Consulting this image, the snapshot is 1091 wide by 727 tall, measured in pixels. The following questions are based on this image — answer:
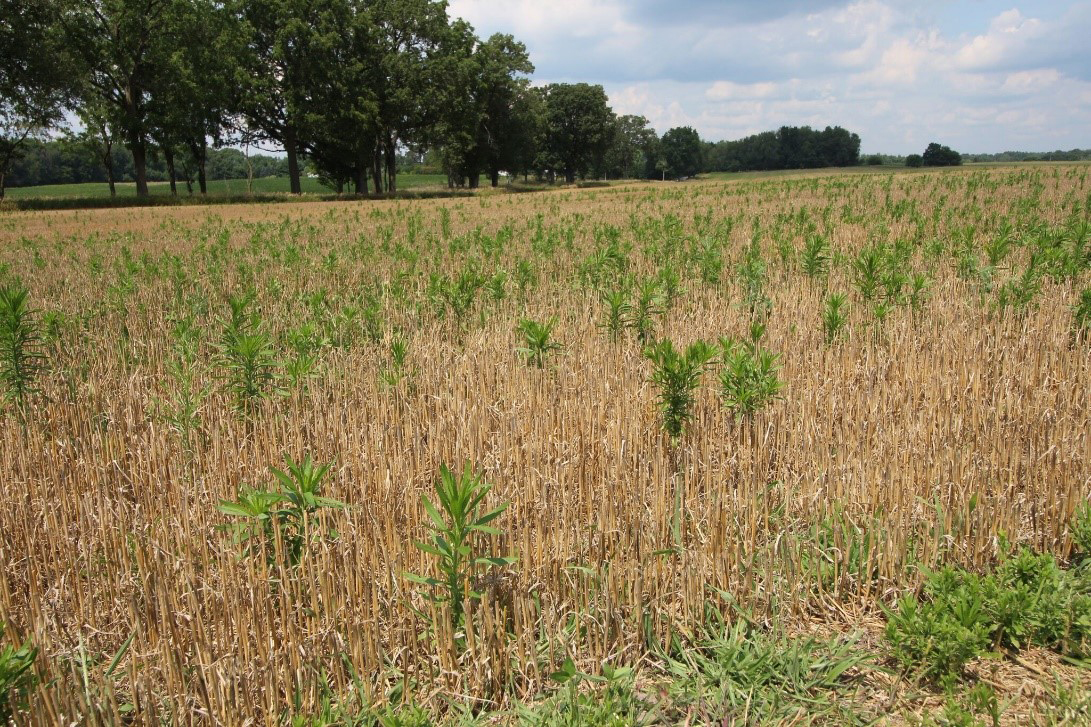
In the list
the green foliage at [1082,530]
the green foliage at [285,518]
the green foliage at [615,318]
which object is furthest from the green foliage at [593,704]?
the green foliage at [615,318]

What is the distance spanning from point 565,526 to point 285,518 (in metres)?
1.44

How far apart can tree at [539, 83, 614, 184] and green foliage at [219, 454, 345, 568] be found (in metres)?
89.5

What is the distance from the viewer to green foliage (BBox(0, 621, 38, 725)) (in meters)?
2.36

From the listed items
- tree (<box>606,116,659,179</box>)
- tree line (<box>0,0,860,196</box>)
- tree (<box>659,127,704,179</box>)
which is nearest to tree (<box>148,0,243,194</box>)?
tree line (<box>0,0,860,196</box>)

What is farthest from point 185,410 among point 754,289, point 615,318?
point 754,289

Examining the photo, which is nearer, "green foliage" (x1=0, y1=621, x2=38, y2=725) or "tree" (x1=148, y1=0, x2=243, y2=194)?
"green foliage" (x1=0, y1=621, x2=38, y2=725)

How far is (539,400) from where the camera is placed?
18.3ft

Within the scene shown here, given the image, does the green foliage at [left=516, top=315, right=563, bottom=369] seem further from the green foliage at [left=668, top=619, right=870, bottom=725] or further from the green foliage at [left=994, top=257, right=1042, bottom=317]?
the green foliage at [left=994, top=257, right=1042, bottom=317]

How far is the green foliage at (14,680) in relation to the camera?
2361 mm

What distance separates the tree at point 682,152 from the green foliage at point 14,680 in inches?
5258

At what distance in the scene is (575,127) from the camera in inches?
3583

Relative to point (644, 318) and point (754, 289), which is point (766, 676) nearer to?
point (644, 318)

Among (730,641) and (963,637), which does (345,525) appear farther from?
(963,637)

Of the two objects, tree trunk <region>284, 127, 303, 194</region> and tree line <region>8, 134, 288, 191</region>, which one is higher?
tree line <region>8, 134, 288, 191</region>
